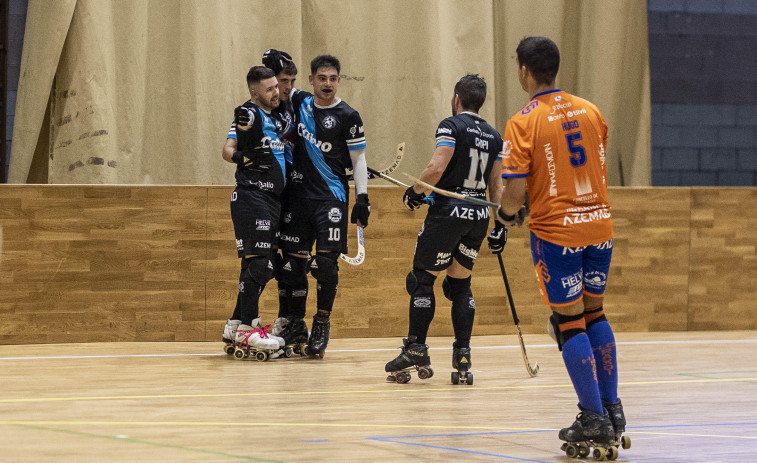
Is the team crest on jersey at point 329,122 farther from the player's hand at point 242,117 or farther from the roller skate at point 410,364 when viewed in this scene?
the roller skate at point 410,364

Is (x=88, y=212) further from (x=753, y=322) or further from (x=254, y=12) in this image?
(x=753, y=322)

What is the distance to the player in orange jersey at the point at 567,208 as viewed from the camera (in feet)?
11.7

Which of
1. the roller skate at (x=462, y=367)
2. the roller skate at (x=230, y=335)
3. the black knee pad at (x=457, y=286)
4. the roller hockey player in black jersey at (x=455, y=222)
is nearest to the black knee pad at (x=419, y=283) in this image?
the roller hockey player in black jersey at (x=455, y=222)

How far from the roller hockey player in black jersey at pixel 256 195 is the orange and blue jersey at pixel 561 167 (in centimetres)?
269

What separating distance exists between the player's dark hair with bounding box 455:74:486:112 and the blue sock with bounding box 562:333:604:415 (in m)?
2.06

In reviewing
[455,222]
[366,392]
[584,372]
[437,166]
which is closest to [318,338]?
[366,392]

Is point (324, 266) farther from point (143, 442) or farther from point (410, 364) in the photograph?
point (143, 442)

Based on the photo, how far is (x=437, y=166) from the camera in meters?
5.14

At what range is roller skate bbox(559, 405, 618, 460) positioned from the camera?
11.4ft

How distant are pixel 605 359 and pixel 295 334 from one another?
301 centimetres

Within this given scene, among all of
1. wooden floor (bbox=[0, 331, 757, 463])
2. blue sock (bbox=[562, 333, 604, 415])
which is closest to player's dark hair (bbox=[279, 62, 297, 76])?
wooden floor (bbox=[0, 331, 757, 463])

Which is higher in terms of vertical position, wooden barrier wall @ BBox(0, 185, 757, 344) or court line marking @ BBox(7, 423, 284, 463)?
wooden barrier wall @ BBox(0, 185, 757, 344)

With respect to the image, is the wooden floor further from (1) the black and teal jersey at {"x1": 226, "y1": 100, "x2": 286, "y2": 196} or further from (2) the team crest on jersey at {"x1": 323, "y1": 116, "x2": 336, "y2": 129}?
(2) the team crest on jersey at {"x1": 323, "y1": 116, "x2": 336, "y2": 129}

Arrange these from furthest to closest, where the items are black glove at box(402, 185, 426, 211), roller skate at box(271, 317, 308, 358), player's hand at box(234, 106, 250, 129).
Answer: roller skate at box(271, 317, 308, 358) → player's hand at box(234, 106, 250, 129) → black glove at box(402, 185, 426, 211)
